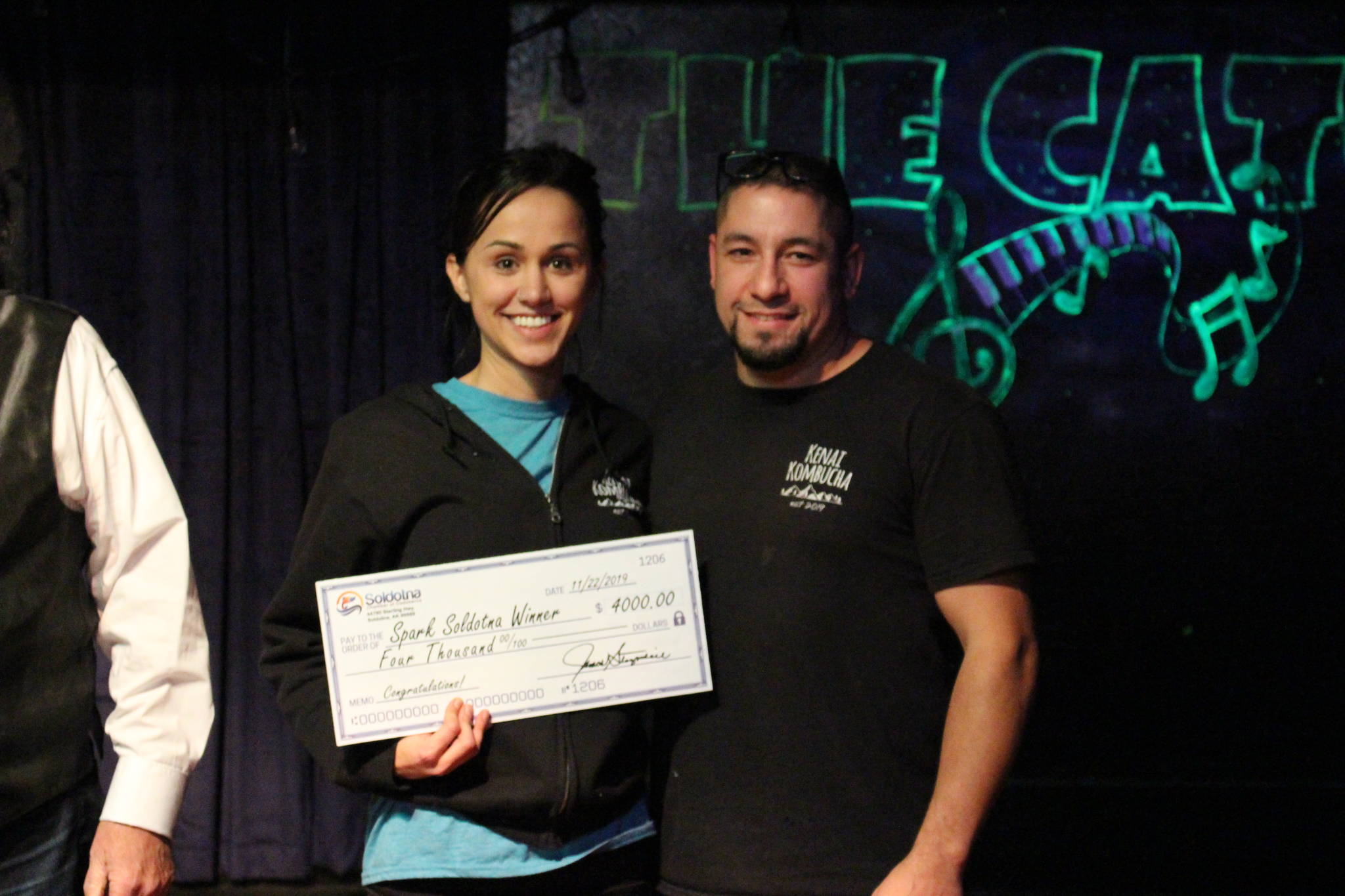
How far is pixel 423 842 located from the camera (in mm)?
1570

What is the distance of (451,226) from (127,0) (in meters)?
1.87

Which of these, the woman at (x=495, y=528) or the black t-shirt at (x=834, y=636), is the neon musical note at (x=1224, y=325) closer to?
the black t-shirt at (x=834, y=636)

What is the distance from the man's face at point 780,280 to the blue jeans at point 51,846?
0.95 meters

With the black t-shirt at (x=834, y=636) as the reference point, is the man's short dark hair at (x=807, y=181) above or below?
above

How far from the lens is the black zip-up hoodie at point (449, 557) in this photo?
5.15 ft

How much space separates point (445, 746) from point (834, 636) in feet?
1.58

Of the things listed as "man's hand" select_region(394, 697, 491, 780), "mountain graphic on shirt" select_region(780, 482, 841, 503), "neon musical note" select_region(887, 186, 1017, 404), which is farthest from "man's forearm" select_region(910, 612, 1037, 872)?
"neon musical note" select_region(887, 186, 1017, 404)

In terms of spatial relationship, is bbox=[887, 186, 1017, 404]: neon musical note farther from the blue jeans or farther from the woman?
the blue jeans

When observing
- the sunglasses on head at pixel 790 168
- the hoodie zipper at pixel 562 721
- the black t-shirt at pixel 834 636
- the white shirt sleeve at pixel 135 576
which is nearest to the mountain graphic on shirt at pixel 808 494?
the black t-shirt at pixel 834 636

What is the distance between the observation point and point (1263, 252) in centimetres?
339

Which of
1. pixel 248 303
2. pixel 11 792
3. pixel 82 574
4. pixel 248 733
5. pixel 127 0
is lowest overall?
pixel 248 733

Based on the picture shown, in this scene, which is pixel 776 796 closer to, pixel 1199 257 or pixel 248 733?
pixel 248 733

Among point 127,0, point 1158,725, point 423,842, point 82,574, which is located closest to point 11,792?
point 82,574

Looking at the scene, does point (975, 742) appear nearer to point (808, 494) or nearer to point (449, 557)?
point (808, 494)
